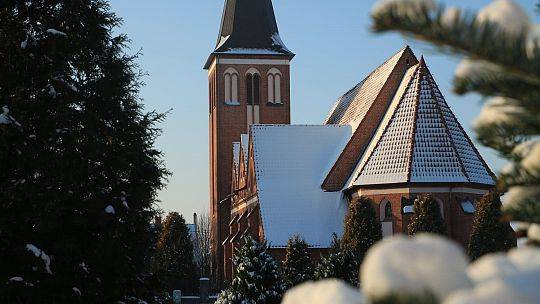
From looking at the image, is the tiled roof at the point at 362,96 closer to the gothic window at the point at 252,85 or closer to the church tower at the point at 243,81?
the church tower at the point at 243,81

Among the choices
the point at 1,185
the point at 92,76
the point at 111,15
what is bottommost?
the point at 1,185

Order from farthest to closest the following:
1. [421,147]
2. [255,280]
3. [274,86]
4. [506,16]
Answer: [274,86] → [421,147] → [255,280] → [506,16]

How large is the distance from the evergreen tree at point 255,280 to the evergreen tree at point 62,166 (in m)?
3.01

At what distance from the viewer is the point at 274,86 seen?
151 feet

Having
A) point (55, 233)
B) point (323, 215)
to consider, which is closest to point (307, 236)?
point (323, 215)

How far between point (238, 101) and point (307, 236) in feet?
46.6

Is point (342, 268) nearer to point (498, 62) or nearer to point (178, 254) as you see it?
point (498, 62)

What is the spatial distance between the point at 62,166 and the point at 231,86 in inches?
1241

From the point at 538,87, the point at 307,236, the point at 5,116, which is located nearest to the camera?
the point at 538,87

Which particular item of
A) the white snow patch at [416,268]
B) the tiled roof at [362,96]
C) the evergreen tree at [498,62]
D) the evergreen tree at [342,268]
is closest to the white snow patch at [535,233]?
the evergreen tree at [498,62]

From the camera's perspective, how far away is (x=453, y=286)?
4.87 ft

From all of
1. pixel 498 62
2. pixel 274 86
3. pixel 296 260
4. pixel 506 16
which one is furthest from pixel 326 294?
pixel 274 86

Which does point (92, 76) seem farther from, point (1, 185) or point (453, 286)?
point (453, 286)

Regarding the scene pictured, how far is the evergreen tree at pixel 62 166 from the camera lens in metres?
13.8
